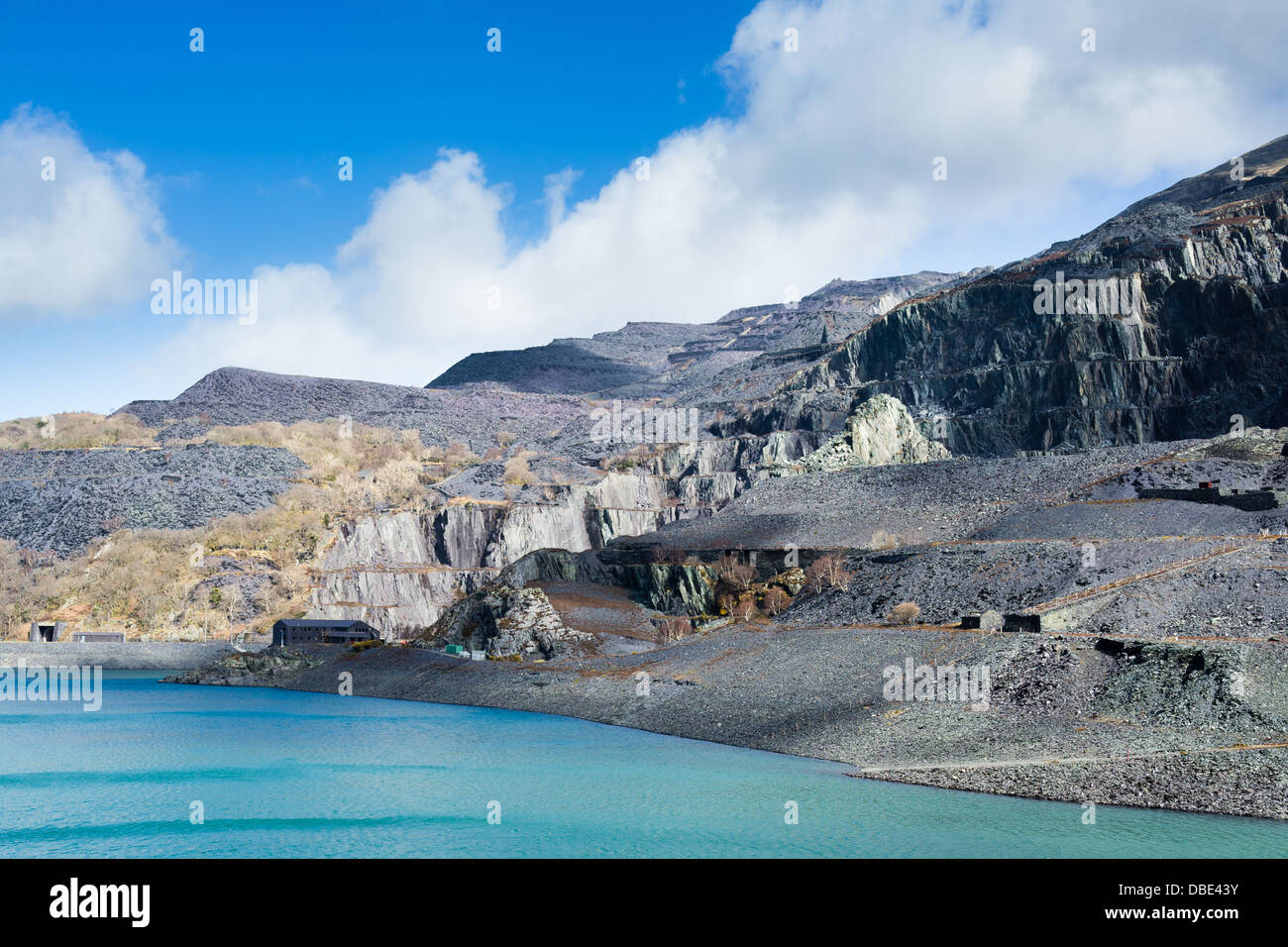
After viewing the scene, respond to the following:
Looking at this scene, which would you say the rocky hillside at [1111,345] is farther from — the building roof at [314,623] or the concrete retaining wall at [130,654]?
the concrete retaining wall at [130,654]

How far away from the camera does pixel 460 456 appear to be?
620ft

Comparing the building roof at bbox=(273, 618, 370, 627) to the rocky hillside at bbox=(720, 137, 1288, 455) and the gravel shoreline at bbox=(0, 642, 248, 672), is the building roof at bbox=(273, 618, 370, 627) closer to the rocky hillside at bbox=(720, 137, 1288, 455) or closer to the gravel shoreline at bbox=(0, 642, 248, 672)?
the gravel shoreline at bbox=(0, 642, 248, 672)

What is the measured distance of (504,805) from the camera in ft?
103

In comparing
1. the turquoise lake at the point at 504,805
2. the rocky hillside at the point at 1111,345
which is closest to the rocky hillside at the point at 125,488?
the rocky hillside at the point at 1111,345

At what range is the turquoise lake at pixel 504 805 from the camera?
25.0 m

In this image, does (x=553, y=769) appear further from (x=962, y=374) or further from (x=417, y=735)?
(x=962, y=374)

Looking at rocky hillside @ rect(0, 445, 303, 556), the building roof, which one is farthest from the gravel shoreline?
rocky hillside @ rect(0, 445, 303, 556)

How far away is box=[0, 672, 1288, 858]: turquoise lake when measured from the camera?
82.1ft

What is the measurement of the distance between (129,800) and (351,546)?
93197 millimetres

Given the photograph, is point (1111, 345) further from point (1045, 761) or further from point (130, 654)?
point (130, 654)

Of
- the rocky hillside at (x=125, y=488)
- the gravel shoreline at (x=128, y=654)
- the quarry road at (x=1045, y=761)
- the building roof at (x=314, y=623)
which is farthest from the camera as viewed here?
the rocky hillside at (x=125, y=488)

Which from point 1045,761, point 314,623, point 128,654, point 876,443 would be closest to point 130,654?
point 128,654
